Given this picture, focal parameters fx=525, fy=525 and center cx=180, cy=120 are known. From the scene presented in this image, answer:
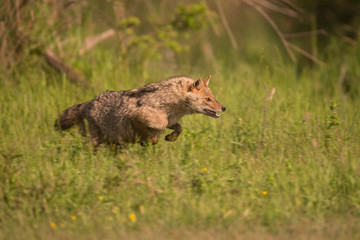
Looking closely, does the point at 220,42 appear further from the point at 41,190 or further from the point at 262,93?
the point at 41,190

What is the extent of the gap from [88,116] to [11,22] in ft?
13.3

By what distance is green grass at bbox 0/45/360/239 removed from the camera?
16.9ft

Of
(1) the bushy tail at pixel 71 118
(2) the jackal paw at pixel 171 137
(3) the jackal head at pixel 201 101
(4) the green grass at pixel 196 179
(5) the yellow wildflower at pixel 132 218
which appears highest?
(3) the jackal head at pixel 201 101

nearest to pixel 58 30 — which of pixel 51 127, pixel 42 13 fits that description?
pixel 42 13

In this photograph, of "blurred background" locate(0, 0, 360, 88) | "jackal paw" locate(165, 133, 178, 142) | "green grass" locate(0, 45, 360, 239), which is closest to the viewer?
"green grass" locate(0, 45, 360, 239)

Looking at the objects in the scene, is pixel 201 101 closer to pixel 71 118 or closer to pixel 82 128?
pixel 82 128

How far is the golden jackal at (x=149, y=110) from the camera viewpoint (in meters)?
6.92

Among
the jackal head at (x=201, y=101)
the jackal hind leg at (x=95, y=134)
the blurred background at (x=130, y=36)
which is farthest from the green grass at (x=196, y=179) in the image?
the blurred background at (x=130, y=36)

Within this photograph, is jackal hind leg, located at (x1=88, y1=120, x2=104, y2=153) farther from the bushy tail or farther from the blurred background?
the blurred background

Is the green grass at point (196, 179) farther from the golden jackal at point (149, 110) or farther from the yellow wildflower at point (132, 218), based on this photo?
the golden jackal at point (149, 110)

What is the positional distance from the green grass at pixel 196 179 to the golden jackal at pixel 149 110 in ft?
0.86

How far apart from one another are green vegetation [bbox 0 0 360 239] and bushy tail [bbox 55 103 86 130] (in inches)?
5.5

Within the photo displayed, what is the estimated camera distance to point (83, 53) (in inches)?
454

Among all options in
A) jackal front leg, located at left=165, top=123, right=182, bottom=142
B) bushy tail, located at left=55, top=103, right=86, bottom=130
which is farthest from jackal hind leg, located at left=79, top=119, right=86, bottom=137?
jackal front leg, located at left=165, top=123, right=182, bottom=142
